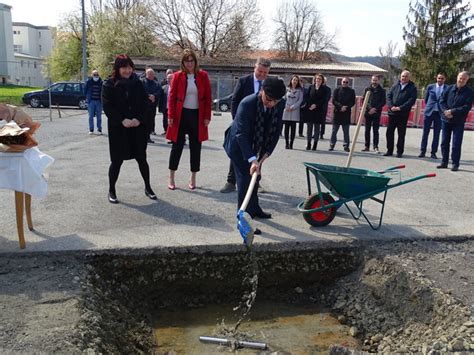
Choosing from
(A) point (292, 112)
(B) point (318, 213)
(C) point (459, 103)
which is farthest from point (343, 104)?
(B) point (318, 213)

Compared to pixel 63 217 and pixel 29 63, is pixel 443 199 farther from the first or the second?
pixel 29 63

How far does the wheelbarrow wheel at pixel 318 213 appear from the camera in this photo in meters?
5.09

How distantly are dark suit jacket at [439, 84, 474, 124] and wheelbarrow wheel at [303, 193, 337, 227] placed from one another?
4.87 m

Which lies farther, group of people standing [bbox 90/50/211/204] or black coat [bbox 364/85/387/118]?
black coat [bbox 364/85/387/118]

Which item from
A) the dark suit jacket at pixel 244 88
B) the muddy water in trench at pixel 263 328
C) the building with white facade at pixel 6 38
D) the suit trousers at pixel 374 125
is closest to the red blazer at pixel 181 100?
the dark suit jacket at pixel 244 88

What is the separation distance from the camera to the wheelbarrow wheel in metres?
5.09

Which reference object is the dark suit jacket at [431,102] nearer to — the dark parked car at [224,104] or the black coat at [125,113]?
the black coat at [125,113]

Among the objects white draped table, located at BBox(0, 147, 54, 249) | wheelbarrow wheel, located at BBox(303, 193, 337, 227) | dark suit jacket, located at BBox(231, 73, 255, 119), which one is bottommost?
wheelbarrow wheel, located at BBox(303, 193, 337, 227)

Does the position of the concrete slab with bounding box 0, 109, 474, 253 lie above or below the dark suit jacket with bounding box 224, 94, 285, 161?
below

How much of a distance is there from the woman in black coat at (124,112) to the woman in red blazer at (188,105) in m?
0.51

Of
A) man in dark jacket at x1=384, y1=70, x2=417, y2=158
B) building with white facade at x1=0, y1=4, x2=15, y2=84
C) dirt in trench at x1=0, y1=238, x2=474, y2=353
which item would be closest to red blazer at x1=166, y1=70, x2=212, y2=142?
dirt in trench at x1=0, y1=238, x2=474, y2=353

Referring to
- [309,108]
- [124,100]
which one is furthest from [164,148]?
[124,100]

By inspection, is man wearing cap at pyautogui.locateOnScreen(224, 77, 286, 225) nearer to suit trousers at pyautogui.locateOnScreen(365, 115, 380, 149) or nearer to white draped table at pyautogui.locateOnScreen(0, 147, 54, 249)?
white draped table at pyautogui.locateOnScreen(0, 147, 54, 249)

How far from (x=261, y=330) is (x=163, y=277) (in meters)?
1.07
